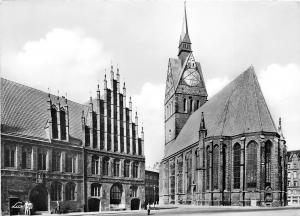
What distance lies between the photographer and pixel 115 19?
69.7 ft

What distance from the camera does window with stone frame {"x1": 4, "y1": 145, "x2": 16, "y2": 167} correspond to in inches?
1119

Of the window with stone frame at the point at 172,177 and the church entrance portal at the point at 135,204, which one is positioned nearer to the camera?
the church entrance portal at the point at 135,204

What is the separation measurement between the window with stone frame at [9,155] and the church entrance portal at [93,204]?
402 inches

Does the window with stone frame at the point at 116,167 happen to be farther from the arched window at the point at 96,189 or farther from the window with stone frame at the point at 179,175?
the window with stone frame at the point at 179,175

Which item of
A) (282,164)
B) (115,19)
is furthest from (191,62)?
(115,19)

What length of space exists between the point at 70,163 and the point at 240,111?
81.1ft

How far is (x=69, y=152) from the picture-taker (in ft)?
114

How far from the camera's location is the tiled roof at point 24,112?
97.8ft

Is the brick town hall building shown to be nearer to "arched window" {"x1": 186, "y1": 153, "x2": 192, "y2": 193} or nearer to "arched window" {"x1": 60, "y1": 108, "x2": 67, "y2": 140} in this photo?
"arched window" {"x1": 60, "y1": 108, "x2": 67, "y2": 140}

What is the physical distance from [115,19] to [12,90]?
14.4 metres

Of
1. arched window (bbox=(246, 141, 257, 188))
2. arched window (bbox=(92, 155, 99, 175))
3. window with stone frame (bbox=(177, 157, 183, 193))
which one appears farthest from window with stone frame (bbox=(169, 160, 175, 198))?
arched window (bbox=(92, 155, 99, 175))

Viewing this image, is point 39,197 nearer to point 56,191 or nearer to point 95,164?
point 56,191

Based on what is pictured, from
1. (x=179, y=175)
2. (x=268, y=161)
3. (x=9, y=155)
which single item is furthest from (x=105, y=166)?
(x=179, y=175)

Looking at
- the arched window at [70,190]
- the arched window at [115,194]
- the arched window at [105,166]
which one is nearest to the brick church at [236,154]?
the arched window at [115,194]
